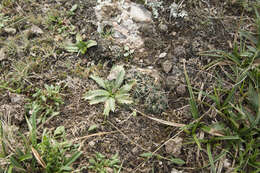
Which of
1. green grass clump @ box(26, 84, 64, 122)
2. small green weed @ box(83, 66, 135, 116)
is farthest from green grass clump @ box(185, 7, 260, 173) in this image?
green grass clump @ box(26, 84, 64, 122)

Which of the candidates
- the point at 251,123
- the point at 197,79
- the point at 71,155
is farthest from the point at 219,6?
the point at 71,155

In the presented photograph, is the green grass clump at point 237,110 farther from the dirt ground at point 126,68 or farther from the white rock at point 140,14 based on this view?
the white rock at point 140,14

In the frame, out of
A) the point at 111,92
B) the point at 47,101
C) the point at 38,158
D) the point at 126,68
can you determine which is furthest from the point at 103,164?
the point at 126,68

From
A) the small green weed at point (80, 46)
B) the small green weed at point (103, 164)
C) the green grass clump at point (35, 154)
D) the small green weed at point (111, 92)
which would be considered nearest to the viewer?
the green grass clump at point (35, 154)

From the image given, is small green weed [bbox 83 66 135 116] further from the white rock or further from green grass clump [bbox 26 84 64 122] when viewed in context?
the white rock

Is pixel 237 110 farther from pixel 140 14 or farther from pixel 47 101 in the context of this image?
pixel 47 101

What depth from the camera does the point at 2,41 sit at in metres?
2.50

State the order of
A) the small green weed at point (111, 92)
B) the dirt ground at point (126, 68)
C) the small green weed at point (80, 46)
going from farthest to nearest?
the small green weed at point (80, 46) → the small green weed at point (111, 92) → the dirt ground at point (126, 68)

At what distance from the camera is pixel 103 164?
1949mm

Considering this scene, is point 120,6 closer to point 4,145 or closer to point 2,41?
point 2,41

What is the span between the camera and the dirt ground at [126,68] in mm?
2066

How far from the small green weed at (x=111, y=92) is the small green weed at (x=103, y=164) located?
410mm

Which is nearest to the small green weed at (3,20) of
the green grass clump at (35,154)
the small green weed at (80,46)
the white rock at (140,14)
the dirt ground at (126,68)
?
the dirt ground at (126,68)

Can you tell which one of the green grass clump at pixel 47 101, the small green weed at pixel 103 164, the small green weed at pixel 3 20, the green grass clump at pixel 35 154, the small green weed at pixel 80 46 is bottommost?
the small green weed at pixel 103 164
